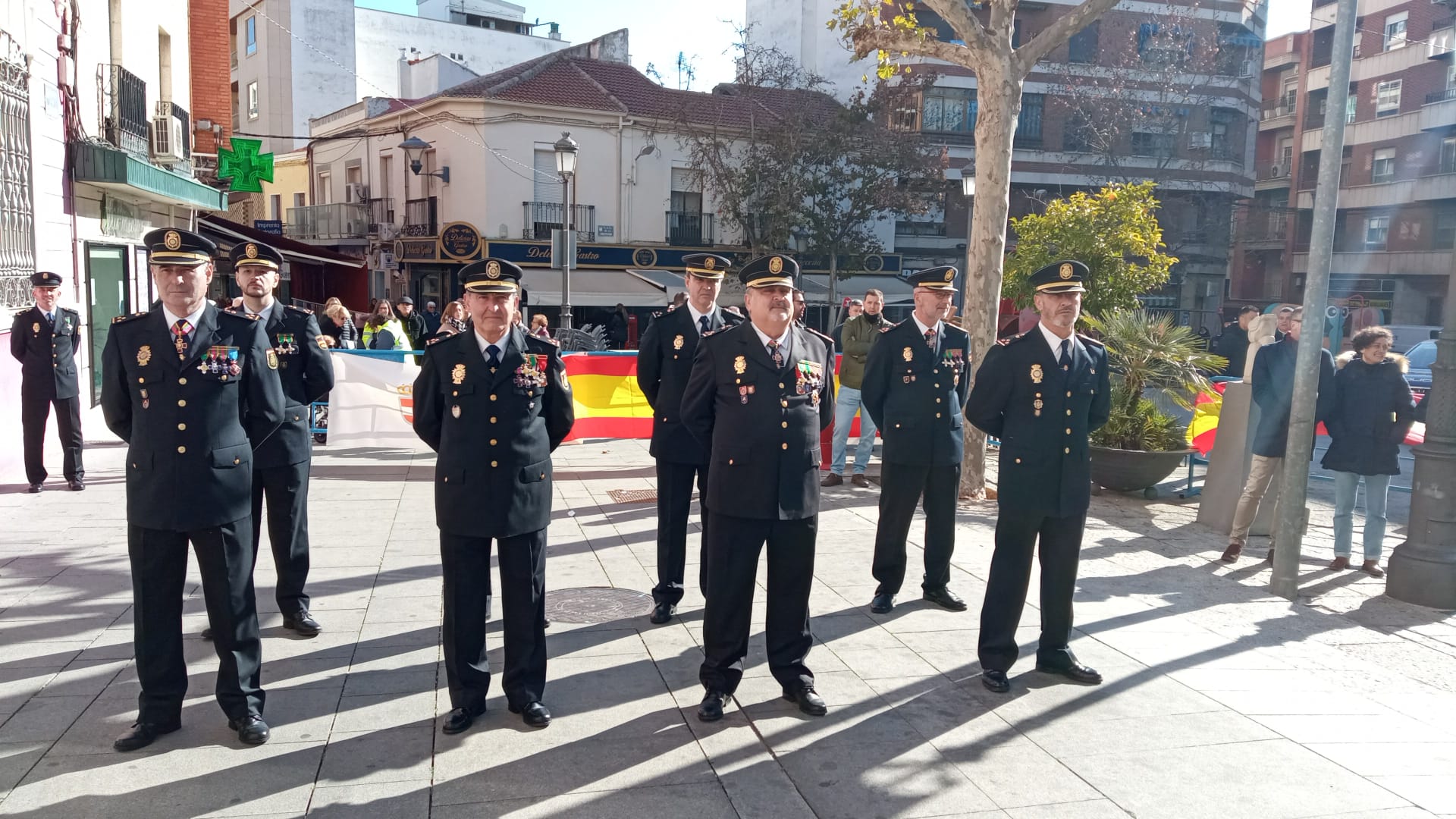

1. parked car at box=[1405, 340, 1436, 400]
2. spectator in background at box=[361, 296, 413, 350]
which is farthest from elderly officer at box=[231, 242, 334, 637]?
parked car at box=[1405, 340, 1436, 400]

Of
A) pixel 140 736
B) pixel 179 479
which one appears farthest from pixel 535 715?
pixel 179 479

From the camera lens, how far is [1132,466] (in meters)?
10.8

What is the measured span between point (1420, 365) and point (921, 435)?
17.6 meters

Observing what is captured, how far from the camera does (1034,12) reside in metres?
38.0

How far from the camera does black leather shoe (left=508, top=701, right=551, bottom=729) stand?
4934mm

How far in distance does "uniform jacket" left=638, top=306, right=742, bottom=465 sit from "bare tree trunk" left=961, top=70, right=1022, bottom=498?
428 cm

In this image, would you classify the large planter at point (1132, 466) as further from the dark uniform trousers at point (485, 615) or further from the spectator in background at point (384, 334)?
the spectator in background at point (384, 334)

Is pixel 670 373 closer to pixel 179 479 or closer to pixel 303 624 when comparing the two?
pixel 303 624

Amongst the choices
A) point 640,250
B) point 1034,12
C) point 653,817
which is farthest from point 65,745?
point 1034,12

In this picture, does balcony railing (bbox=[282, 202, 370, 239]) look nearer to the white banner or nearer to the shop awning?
the shop awning

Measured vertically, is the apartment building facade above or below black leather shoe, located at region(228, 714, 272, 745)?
above

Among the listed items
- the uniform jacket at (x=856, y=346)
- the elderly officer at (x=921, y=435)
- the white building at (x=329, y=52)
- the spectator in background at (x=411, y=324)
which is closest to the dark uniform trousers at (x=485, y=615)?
the elderly officer at (x=921, y=435)

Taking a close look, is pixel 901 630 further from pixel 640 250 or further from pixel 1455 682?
pixel 640 250

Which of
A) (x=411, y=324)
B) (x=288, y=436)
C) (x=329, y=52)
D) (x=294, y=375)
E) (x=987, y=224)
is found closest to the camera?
(x=288, y=436)
